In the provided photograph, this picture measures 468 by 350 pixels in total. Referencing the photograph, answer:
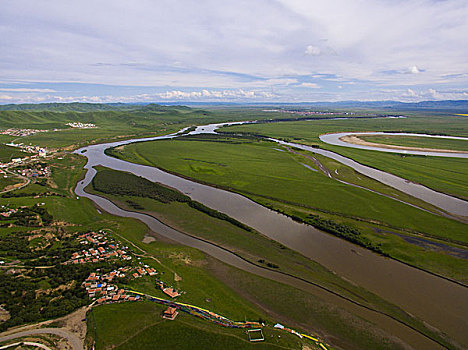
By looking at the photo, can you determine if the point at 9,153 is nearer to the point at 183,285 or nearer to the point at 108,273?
the point at 108,273

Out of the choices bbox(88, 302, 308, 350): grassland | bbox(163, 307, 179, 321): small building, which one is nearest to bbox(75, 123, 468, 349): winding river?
bbox(88, 302, 308, 350): grassland

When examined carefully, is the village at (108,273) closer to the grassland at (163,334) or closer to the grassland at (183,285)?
the grassland at (183,285)

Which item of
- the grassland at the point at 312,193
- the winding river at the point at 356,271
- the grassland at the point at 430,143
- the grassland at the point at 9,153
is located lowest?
the grassland at the point at 9,153

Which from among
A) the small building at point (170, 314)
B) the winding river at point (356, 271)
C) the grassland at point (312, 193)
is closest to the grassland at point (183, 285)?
the small building at point (170, 314)

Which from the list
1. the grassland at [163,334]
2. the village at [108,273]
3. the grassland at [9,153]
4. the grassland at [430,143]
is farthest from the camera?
the grassland at [430,143]

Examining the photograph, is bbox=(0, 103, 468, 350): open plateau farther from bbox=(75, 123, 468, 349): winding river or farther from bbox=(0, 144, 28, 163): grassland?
bbox=(0, 144, 28, 163): grassland

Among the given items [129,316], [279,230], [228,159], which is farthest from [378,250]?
[228,159]
